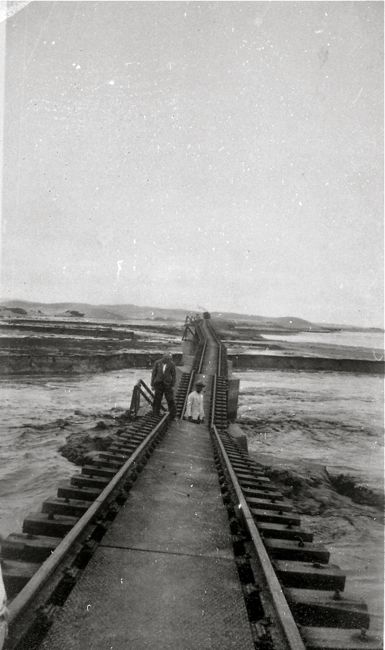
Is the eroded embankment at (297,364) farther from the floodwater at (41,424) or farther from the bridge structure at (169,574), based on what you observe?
the bridge structure at (169,574)

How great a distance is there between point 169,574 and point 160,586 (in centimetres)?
20

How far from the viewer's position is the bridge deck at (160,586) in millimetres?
2590

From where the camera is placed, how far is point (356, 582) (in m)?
5.91

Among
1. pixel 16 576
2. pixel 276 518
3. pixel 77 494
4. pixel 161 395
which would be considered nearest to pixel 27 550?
pixel 16 576

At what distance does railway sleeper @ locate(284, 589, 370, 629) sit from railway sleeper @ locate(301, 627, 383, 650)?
9.4 inches

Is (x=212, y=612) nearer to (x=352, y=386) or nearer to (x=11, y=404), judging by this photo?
(x=11, y=404)

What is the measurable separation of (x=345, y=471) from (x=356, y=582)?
5759 millimetres

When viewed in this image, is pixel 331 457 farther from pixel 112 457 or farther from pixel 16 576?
pixel 16 576

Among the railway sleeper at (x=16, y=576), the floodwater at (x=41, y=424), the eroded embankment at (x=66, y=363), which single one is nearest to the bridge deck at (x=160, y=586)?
the railway sleeper at (x=16, y=576)

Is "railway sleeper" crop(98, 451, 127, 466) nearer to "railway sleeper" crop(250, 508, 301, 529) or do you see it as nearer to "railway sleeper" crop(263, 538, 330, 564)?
"railway sleeper" crop(250, 508, 301, 529)

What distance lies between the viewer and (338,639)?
8.50 ft

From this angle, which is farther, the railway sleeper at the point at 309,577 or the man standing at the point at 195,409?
the man standing at the point at 195,409

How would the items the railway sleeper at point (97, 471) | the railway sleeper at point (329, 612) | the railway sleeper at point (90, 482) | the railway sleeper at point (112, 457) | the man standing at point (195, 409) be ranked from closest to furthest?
→ 1. the railway sleeper at point (329, 612)
2. the railway sleeper at point (90, 482)
3. the railway sleeper at point (97, 471)
4. the railway sleeper at point (112, 457)
5. the man standing at point (195, 409)

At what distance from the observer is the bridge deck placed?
2.59 meters
